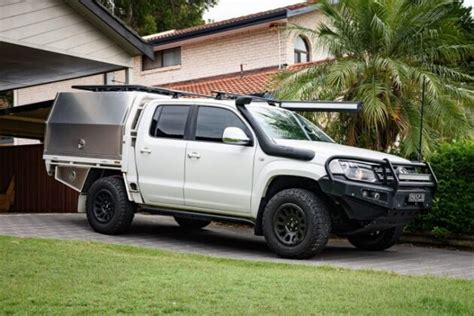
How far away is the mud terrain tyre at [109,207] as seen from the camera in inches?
393

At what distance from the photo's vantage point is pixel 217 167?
912 centimetres

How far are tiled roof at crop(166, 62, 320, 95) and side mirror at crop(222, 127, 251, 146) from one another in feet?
27.1

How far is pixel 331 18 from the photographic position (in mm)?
12219

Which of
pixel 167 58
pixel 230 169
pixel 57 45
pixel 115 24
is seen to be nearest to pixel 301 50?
pixel 167 58

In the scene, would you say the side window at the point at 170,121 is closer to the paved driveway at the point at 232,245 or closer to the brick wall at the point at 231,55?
the paved driveway at the point at 232,245

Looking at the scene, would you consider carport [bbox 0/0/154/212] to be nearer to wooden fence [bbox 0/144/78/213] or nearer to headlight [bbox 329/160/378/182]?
wooden fence [bbox 0/144/78/213]

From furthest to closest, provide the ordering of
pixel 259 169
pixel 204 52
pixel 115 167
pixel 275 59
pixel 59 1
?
pixel 204 52 → pixel 275 59 → pixel 59 1 → pixel 115 167 → pixel 259 169

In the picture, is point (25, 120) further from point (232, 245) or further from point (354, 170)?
point (354, 170)

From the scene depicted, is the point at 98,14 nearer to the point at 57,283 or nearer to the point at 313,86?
the point at 313,86

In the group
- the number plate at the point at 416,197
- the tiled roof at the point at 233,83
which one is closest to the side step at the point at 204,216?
the number plate at the point at 416,197

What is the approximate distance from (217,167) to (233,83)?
35.9 ft

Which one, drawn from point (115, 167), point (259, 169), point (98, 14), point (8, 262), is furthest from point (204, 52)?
point (8, 262)

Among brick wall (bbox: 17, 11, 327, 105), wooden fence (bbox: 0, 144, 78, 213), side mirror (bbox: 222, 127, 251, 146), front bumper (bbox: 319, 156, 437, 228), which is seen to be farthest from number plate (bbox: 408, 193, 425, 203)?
brick wall (bbox: 17, 11, 327, 105)

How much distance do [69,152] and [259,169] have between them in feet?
11.8
